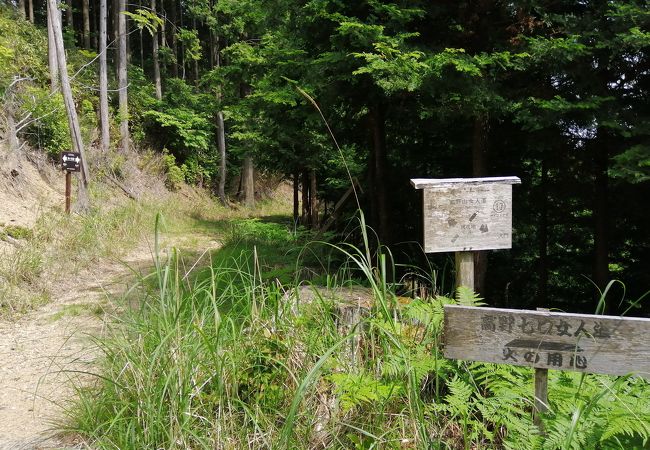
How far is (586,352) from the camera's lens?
2.16 m

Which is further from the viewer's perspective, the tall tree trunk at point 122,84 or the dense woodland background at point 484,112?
the tall tree trunk at point 122,84

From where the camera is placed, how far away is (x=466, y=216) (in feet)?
10.2

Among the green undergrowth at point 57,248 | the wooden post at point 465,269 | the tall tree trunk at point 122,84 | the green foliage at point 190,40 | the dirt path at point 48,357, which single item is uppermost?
the green foliage at point 190,40

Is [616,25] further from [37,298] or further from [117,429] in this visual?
[37,298]

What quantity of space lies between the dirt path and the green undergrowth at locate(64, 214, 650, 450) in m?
0.37

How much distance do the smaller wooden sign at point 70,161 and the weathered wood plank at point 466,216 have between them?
30.0 ft

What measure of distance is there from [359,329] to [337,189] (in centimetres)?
757

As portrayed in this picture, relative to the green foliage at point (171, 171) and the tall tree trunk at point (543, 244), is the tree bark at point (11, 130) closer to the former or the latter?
the green foliage at point (171, 171)

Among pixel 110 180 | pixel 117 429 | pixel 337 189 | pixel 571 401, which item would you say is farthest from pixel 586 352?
pixel 110 180

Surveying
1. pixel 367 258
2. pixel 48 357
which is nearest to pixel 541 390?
pixel 367 258

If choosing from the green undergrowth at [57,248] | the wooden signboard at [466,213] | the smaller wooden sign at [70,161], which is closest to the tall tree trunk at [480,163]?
the wooden signboard at [466,213]

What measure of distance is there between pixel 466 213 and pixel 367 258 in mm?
863

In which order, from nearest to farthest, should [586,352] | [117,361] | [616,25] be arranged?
[586,352], [117,361], [616,25]

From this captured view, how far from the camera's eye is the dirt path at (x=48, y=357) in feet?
10.1
